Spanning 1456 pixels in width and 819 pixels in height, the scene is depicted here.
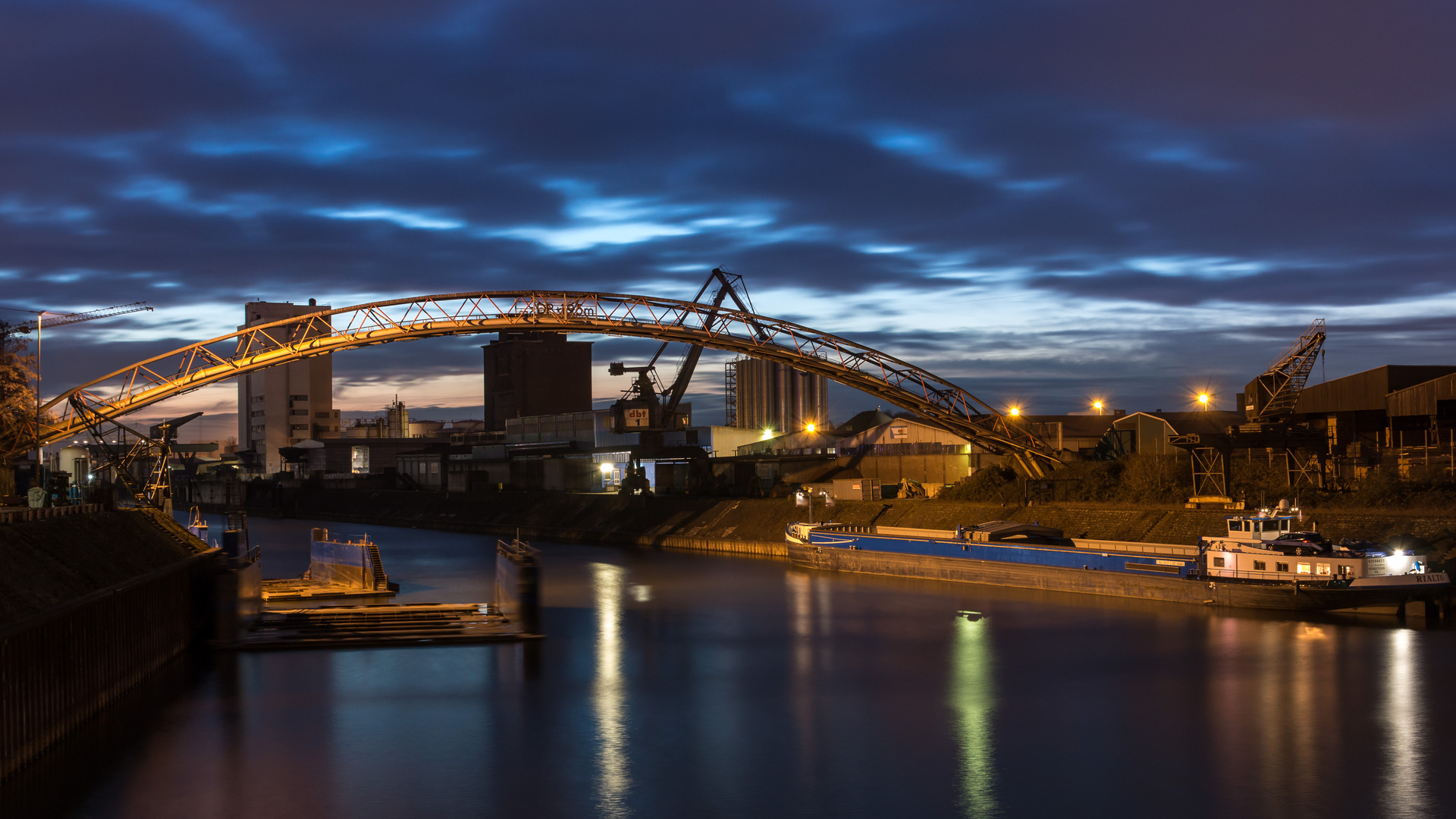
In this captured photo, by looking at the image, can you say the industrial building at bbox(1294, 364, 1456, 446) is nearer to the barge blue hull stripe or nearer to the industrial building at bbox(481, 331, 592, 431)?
the barge blue hull stripe

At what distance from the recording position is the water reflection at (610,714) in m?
17.2

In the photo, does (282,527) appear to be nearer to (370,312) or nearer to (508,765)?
(370,312)

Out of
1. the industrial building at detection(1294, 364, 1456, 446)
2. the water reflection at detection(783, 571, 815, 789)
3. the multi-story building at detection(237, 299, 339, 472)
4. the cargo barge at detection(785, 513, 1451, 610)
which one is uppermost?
the multi-story building at detection(237, 299, 339, 472)

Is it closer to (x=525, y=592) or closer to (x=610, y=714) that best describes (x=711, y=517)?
(x=525, y=592)

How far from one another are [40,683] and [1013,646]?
68.6ft

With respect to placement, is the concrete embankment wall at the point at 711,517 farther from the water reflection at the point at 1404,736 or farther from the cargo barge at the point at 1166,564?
the water reflection at the point at 1404,736

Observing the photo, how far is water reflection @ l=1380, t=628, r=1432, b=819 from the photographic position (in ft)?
52.8

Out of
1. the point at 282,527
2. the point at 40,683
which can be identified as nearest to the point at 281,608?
the point at 40,683

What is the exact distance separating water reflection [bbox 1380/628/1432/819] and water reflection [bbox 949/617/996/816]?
5372 mm

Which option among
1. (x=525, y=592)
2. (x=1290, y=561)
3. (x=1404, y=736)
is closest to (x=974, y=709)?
(x=1404, y=736)

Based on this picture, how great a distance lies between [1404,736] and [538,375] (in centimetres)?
11652

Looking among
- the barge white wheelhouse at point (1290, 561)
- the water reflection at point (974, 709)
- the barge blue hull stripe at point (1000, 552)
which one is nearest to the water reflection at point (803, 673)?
the water reflection at point (974, 709)

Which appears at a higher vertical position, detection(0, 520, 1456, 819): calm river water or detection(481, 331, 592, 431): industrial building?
detection(481, 331, 592, 431): industrial building

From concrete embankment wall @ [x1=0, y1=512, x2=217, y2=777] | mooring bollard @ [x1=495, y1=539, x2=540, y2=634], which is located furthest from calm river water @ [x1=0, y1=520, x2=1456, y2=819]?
mooring bollard @ [x1=495, y1=539, x2=540, y2=634]
